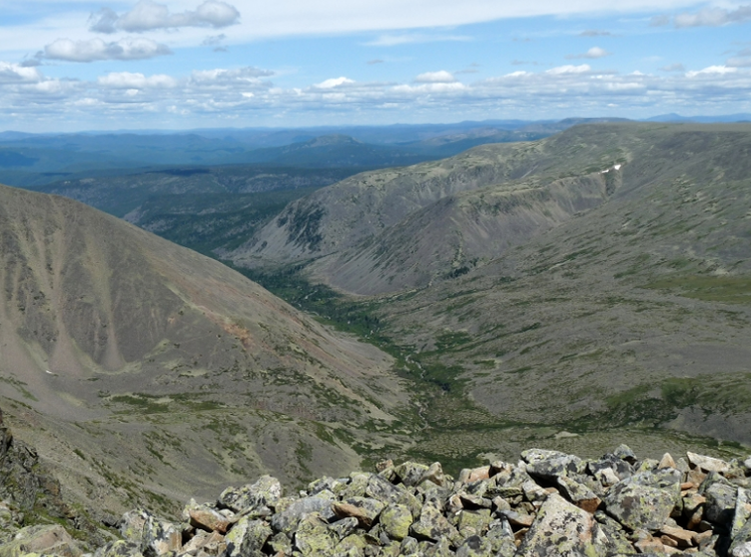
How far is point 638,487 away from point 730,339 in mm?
187561

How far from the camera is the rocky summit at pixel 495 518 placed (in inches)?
1336

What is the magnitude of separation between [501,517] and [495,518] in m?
0.55

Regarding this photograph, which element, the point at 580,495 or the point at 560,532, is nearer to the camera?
the point at 560,532

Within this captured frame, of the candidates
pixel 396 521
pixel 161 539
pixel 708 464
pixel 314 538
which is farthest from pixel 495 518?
pixel 161 539

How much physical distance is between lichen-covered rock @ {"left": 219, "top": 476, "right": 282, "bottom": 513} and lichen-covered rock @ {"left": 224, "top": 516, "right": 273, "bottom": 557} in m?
4.01

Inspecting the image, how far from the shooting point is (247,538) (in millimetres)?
38031

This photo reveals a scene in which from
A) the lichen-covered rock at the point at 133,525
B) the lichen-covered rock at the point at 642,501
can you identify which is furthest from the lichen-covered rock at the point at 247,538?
the lichen-covered rock at the point at 642,501

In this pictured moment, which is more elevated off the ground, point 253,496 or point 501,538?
point 501,538

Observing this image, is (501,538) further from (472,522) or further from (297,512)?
(297,512)

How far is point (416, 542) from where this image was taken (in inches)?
1415

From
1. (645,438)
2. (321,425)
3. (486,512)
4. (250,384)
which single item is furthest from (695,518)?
(250,384)

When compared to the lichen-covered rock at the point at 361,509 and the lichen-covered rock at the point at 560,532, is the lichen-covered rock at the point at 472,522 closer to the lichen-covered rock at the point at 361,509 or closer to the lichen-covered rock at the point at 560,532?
the lichen-covered rock at the point at 560,532

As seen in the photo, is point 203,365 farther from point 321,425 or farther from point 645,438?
point 645,438

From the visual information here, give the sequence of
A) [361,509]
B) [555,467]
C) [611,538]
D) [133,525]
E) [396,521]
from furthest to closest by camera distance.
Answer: [133,525] < [555,467] < [361,509] < [396,521] < [611,538]
